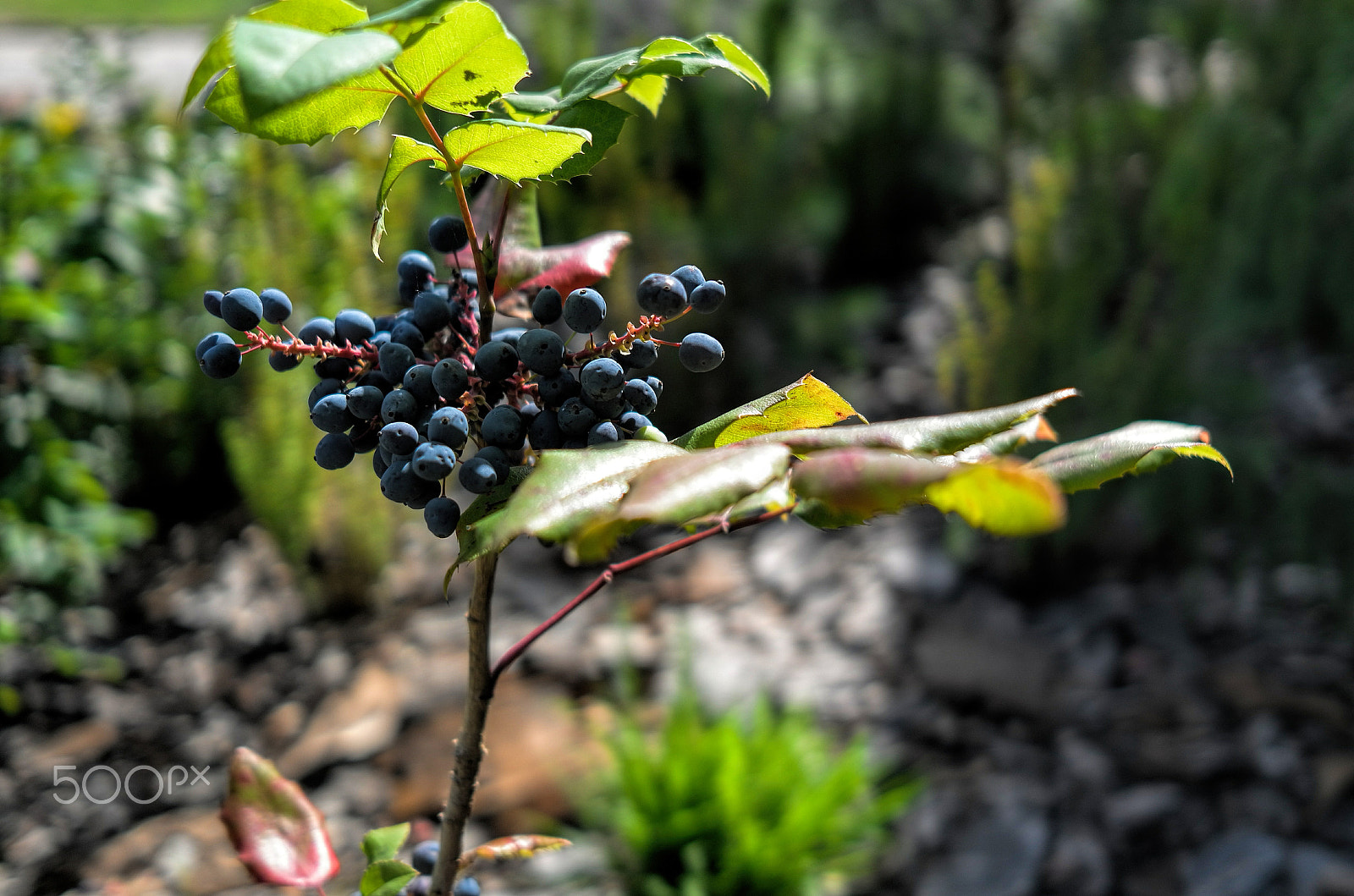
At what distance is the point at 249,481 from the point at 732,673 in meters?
0.92

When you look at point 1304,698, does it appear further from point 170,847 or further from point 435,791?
point 170,847

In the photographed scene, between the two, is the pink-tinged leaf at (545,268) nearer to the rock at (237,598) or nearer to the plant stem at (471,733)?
the plant stem at (471,733)

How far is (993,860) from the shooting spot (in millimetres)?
1314

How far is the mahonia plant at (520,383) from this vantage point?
0.28m

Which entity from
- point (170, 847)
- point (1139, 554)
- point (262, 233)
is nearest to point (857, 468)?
point (170, 847)

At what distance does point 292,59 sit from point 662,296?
0.17m

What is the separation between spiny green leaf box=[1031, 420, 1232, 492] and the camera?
14.1 inches

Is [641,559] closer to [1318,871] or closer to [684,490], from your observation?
[684,490]

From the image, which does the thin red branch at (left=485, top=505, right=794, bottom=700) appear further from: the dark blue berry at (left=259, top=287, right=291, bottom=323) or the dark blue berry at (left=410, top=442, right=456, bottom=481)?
the dark blue berry at (left=259, top=287, right=291, bottom=323)

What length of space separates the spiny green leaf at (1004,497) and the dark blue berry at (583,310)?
17cm

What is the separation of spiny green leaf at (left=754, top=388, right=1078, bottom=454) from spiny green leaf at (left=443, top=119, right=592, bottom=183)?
0.13m

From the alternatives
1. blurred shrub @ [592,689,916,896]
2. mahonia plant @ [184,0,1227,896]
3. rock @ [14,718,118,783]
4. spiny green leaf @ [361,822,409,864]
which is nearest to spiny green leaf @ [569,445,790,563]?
mahonia plant @ [184,0,1227,896]

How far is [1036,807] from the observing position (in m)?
1.38

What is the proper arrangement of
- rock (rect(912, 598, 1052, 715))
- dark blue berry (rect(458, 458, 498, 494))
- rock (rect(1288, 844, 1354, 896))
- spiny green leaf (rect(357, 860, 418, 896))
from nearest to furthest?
dark blue berry (rect(458, 458, 498, 494)), spiny green leaf (rect(357, 860, 418, 896)), rock (rect(1288, 844, 1354, 896)), rock (rect(912, 598, 1052, 715))
